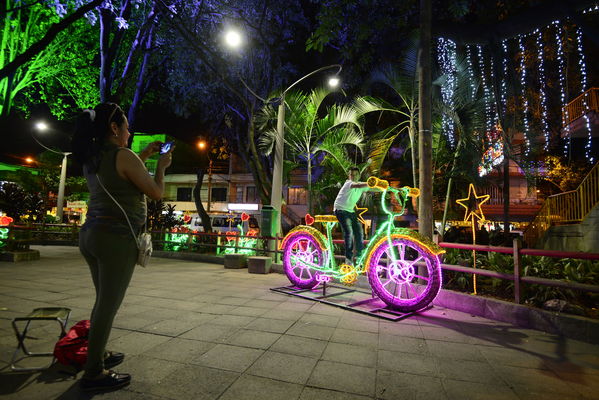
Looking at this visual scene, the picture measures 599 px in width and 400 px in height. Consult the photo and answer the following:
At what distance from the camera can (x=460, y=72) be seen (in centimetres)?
791

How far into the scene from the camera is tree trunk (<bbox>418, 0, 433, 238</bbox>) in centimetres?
573

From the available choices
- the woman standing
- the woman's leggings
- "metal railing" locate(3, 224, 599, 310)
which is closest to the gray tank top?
the woman standing

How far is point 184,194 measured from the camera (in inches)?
1337

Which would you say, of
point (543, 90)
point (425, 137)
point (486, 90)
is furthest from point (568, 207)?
point (425, 137)

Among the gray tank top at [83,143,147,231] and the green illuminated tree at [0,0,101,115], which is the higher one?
the green illuminated tree at [0,0,101,115]

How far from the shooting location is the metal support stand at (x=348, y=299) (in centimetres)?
462

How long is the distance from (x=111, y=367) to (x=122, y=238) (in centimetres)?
127

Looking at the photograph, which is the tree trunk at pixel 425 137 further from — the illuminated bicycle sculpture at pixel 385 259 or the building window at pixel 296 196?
the building window at pixel 296 196

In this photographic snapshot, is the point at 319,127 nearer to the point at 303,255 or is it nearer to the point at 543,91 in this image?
the point at 303,255

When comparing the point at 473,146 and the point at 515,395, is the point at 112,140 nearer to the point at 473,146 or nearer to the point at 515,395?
the point at 515,395

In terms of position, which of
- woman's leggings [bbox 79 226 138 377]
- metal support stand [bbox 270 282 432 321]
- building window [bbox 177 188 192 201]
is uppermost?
building window [bbox 177 188 192 201]

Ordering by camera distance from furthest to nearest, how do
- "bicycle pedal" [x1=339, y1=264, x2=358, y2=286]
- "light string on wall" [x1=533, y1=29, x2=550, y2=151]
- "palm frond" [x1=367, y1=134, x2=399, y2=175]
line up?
"light string on wall" [x1=533, y1=29, x2=550, y2=151] < "palm frond" [x1=367, y1=134, x2=399, y2=175] < "bicycle pedal" [x1=339, y1=264, x2=358, y2=286]

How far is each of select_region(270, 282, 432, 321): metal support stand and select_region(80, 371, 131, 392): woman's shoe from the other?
3247 millimetres

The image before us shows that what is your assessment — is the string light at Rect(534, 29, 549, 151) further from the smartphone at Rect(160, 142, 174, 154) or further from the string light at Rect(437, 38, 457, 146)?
the smartphone at Rect(160, 142, 174, 154)
